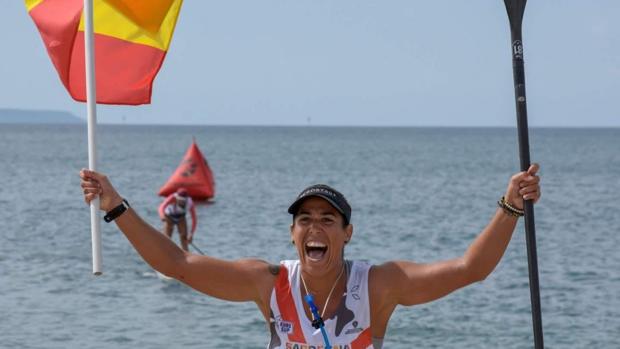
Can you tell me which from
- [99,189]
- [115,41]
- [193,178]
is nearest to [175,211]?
[115,41]

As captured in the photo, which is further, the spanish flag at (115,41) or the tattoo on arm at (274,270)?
the spanish flag at (115,41)

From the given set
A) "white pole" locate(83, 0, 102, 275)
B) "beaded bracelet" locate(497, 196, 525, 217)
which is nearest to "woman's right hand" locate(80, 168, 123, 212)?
"white pole" locate(83, 0, 102, 275)

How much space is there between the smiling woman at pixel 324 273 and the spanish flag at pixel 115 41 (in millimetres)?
1180

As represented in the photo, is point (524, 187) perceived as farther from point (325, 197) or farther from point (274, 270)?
point (274, 270)

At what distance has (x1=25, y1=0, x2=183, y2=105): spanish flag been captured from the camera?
601 centimetres

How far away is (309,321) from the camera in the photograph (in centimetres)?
467

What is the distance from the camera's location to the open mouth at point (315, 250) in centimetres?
466

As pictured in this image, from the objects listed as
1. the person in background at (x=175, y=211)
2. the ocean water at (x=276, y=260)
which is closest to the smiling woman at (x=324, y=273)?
the ocean water at (x=276, y=260)

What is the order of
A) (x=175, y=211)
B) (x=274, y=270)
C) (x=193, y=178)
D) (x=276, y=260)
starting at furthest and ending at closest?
(x=193, y=178), (x=276, y=260), (x=175, y=211), (x=274, y=270)

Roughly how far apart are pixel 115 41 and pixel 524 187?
2.41 m

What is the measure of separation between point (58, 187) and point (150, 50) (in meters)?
52.9

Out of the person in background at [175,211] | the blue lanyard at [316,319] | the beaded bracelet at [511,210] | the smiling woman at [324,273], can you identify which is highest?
the person in background at [175,211]

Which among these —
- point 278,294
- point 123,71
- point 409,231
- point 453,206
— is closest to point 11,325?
point 123,71

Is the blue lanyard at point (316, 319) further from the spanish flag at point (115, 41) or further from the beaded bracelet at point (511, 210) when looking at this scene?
the spanish flag at point (115, 41)
